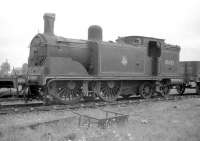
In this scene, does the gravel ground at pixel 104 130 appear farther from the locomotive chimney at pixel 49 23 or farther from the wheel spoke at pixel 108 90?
the locomotive chimney at pixel 49 23

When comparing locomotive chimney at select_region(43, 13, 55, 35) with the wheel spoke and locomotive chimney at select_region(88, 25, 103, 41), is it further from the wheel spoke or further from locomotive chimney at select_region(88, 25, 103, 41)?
the wheel spoke

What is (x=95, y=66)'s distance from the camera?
1059 cm

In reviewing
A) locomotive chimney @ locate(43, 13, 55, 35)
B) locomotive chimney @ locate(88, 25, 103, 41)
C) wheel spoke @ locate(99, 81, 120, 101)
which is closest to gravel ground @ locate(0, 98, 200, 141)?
wheel spoke @ locate(99, 81, 120, 101)

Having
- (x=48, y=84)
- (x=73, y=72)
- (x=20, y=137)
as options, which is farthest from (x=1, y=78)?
(x=20, y=137)

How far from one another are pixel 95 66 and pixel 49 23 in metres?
2.72

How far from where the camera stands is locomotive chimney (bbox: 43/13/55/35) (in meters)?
9.80

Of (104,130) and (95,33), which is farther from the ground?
(95,33)

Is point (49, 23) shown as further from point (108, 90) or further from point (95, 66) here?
point (108, 90)

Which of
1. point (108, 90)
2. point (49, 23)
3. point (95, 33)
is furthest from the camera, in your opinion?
point (108, 90)

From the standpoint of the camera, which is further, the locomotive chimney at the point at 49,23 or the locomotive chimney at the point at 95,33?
the locomotive chimney at the point at 95,33

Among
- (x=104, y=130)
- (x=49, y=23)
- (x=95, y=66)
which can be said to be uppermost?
(x=49, y=23)

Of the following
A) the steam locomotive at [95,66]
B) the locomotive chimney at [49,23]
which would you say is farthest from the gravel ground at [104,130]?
the locomotive chimney at [49,23]

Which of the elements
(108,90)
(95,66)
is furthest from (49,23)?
(108,90)

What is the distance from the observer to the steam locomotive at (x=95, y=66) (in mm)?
9414
